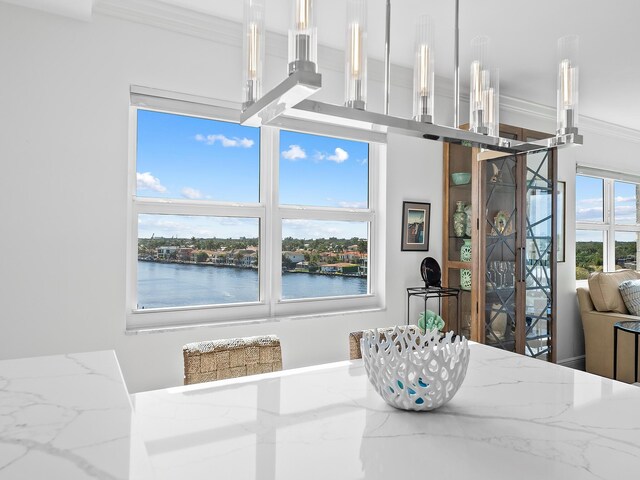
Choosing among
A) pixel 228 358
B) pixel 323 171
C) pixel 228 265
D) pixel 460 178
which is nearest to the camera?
pixel 228 358

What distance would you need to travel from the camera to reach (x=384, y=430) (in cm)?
104

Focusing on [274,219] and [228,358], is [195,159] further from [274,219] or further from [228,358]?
[228,358]

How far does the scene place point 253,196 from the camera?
9.54 ft

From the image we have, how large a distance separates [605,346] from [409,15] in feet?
11.6

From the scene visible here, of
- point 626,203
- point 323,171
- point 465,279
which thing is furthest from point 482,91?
point 626,203

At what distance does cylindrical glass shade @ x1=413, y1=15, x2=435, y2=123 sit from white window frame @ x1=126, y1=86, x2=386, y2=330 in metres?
0.82

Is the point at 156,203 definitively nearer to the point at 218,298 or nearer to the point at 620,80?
the point at 218,298

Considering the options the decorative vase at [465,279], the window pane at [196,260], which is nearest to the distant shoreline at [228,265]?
the window pane at [196,260]

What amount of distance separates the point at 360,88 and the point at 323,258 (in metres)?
2.03

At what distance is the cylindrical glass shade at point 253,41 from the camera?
1.18 meters

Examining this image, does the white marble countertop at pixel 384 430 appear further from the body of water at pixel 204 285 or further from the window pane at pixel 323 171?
the window pane at pixel 323 171

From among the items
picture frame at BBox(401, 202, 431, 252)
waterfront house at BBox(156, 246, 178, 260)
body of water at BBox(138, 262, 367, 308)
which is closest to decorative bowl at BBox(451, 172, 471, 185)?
picture frame at BBox(401, 202, 431, 252)

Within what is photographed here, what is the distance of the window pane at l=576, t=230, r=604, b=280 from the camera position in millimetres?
4832

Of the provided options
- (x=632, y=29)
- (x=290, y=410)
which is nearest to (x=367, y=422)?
(x=290, y=410)
